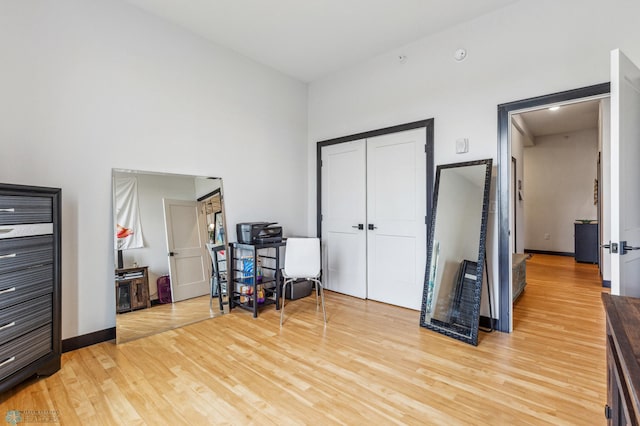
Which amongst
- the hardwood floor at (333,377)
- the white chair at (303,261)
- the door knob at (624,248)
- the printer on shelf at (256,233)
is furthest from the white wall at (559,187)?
the printer on shelf at (256,233)

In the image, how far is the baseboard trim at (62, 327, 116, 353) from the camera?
2.48 m

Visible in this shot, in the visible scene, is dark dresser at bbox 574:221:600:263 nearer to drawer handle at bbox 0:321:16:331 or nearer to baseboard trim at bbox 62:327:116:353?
baseboard trim at bbox 62:327:116:353

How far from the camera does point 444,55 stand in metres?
3.19

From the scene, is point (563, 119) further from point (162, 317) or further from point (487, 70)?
point (162, 317)

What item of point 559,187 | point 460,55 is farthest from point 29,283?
point 559,187

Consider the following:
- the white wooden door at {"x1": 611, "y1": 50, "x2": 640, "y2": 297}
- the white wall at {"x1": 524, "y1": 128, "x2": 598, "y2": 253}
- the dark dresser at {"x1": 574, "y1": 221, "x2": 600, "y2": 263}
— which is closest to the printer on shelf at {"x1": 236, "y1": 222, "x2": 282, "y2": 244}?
the white wooden door at {"x1": 611, "y1": 50, "x2": 640, "y2": 297}

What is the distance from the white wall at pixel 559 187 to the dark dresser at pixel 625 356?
7.34 meters

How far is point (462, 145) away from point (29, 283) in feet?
11.9

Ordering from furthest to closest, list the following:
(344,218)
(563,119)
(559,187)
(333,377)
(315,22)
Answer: (559,187) → (563,119) → (344,218) → (315,22) → (333,377)

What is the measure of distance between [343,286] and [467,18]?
3.27m

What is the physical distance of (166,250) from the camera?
9.89 feet

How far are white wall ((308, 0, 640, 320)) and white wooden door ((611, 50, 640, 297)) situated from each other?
20.2 inches

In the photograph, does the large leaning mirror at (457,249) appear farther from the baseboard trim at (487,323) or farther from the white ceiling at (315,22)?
the white ceiling at (315,22)

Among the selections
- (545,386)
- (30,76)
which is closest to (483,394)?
(545,386)
